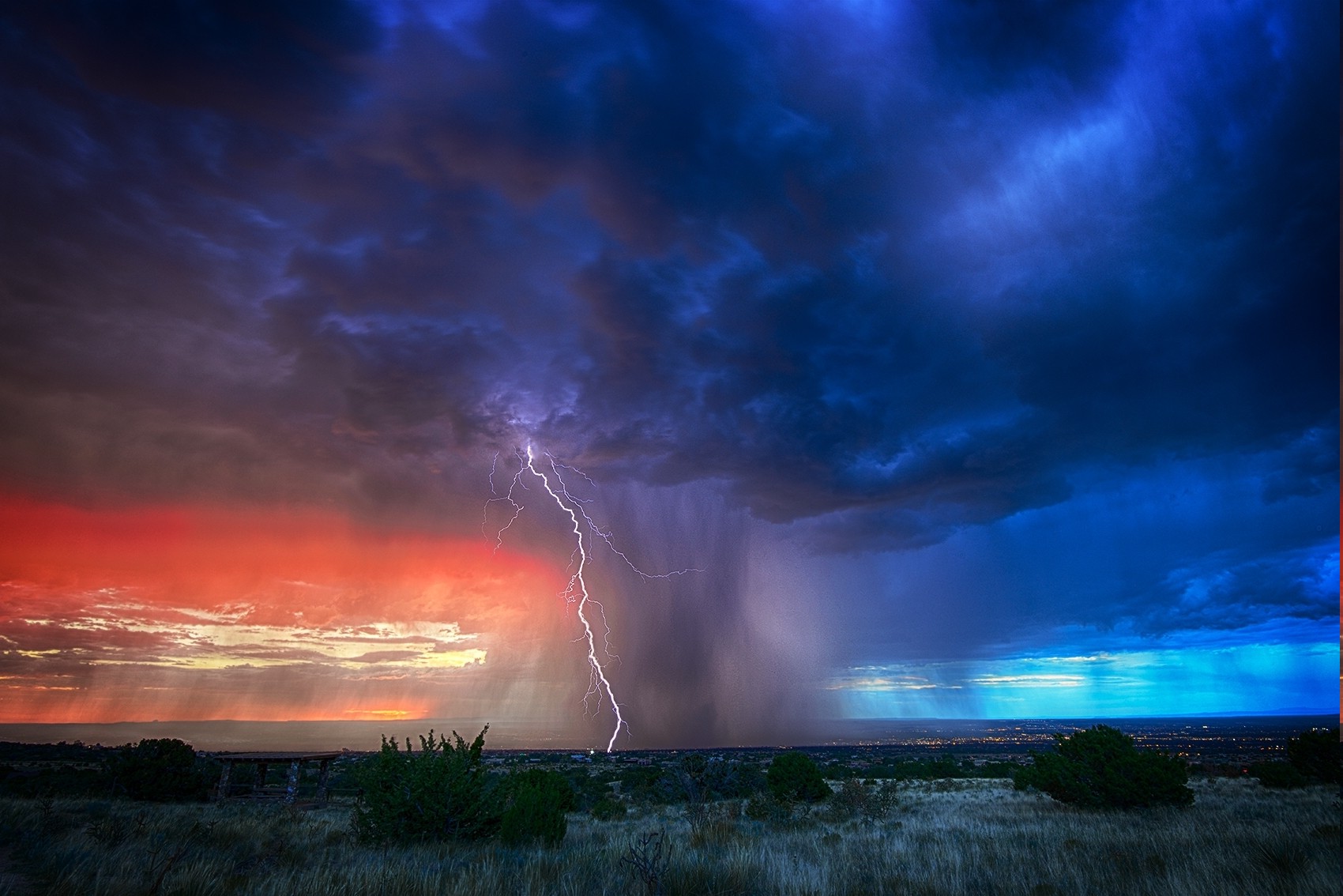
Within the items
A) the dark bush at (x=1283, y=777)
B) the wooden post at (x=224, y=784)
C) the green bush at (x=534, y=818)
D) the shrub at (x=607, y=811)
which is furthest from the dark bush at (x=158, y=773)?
the dark bush at (x=1283, y=777)

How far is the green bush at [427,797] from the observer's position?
13570mm

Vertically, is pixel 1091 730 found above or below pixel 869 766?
above

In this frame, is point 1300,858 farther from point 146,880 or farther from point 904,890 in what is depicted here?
point 146,880

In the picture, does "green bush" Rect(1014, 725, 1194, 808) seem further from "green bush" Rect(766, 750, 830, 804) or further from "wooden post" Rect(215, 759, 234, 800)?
"wooden post" Rect(215, 759, 234, 800)

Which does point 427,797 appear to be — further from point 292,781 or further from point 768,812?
point 292,781

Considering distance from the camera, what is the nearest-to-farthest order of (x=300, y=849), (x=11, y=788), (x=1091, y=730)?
1. (x=300, y=849)
2. (x=1091, y=730)
3. (x=11, y=788)

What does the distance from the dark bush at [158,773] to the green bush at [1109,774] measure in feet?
125

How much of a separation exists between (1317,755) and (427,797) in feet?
121

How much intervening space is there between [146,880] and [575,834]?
11.4 metres

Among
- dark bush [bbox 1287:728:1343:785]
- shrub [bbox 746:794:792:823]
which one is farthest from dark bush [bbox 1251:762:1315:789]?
shrub [bbox 746:794:792:823]

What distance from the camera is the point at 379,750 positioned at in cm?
1451

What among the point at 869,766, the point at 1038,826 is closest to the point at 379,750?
the point at 1038,826

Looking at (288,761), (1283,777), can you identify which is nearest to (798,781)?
(1283,777)

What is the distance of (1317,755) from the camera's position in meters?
27.7
